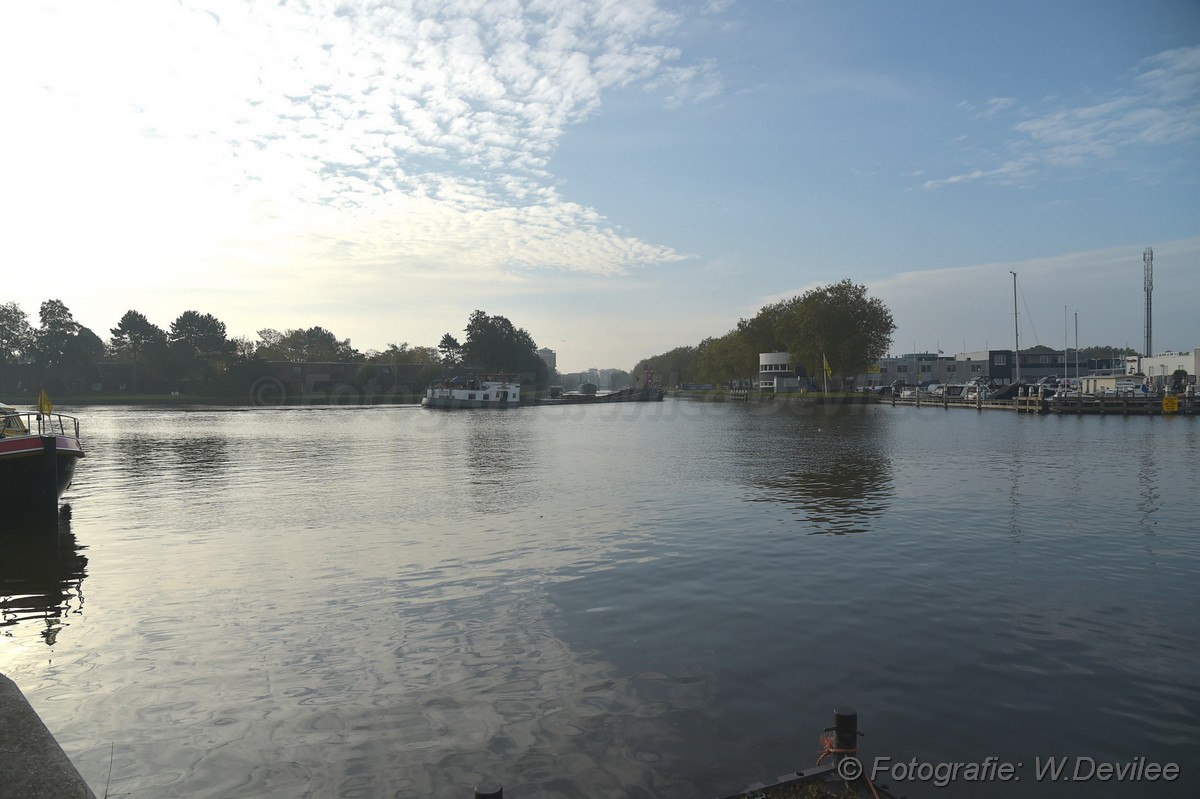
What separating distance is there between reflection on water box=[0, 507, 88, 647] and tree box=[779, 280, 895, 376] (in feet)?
305

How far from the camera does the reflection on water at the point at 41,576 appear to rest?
1166 centimetres

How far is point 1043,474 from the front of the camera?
27.1 metres

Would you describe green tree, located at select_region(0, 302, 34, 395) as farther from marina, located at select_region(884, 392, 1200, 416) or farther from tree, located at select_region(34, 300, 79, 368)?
marina, located at select_region(884, 392, 1200, 416)

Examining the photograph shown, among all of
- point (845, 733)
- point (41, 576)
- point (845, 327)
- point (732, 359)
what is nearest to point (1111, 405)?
point (845, 327)

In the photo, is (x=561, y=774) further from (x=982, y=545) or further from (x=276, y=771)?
(x=982, y=545)

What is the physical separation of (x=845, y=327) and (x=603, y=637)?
316ft

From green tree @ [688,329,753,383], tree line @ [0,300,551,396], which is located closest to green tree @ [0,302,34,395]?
tree line @ [0,300,551,396]

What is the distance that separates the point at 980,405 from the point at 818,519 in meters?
73.2

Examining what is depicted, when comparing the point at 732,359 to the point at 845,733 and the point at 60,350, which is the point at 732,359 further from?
the point at 845,733

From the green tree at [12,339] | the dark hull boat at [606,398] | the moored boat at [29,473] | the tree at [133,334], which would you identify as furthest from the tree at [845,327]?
the green tree at [12,339]

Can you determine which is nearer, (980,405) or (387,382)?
(980,405)

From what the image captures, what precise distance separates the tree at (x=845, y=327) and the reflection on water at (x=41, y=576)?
93.0 m

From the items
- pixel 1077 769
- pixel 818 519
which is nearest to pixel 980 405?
pixel 818 519

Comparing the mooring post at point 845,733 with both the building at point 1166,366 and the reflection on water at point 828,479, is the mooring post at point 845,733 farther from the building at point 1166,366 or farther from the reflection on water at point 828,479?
the building at point 1166,366
